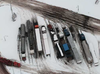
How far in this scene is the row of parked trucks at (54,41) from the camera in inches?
637

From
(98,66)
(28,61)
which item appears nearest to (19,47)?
(28,61)

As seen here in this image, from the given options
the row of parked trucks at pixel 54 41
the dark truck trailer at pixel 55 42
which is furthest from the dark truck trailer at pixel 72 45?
the dark truck trailer at pixel 55 42

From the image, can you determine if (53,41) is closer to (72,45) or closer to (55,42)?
(55,42)

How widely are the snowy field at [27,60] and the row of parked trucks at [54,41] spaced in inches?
24.1

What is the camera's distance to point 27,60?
16.4 meters

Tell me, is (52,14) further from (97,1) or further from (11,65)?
(11,65)

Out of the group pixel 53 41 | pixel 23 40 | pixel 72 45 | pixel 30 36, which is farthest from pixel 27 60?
pixel 72 45

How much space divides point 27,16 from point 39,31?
3552mm

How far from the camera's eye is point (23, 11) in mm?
20359

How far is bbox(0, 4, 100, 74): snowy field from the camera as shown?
1565 cm

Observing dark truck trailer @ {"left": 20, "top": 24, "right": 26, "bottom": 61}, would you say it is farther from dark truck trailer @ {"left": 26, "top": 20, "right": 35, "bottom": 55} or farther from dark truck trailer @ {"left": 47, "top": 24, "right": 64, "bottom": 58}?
dark truck trailer @ {"left": 47, "top": 24, "right": 64, "bottom": 58}

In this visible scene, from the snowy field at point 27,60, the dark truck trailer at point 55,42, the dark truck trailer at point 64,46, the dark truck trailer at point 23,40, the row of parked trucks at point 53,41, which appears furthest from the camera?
the dark truck trailer at point 23,40

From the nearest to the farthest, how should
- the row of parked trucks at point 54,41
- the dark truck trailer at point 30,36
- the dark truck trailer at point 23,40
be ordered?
the row of parked trucks at point 54,41, the dark truck trailer at point 23,40, the dark truck trailer at point 30,36

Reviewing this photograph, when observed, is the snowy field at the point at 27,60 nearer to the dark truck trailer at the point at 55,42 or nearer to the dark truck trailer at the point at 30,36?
the dark truck trailer at the point at 55,42
